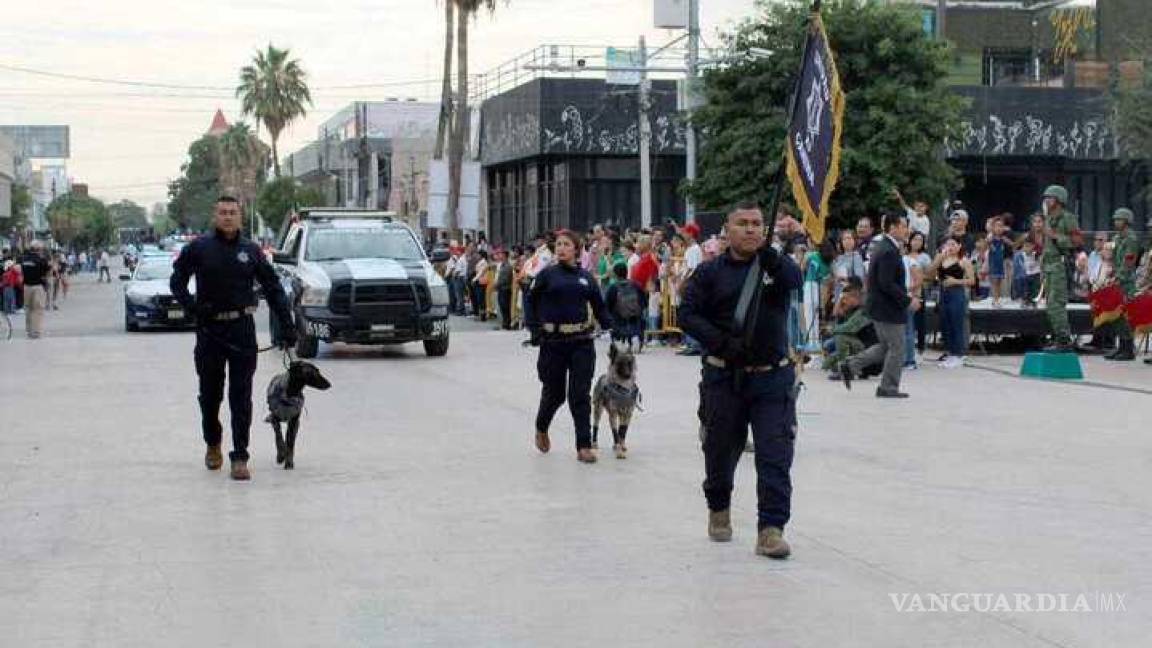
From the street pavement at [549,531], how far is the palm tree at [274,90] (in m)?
76.1

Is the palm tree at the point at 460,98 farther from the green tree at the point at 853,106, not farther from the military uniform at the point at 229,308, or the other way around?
the military uniform at the point at 229,308

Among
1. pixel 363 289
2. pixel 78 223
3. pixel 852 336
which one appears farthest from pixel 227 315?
pixel 78 223

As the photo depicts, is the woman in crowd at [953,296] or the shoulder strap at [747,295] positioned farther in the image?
the woman in crowd at [953,296]

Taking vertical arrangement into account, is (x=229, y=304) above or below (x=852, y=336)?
above

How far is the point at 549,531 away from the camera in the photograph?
9.80 m

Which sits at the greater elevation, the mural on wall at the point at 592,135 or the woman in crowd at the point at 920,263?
the mural on wall at the point at 592,135

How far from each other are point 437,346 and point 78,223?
13407 centimetres

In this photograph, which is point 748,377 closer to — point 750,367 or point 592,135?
point 750,367

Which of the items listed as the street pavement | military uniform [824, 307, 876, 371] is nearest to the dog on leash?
the street pavement

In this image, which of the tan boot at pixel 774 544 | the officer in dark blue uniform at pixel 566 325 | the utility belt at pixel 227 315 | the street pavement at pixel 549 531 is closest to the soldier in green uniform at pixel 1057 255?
the street pavement at pixel 549 531

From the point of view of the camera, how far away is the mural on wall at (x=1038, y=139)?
50781mm

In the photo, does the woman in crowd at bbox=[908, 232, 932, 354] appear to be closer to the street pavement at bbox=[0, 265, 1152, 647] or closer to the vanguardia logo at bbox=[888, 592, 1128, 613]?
the street pavement at bbox=[0, 265, 1152, 647]

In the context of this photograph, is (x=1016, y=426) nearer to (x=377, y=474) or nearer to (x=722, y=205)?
(x=377, y=474)

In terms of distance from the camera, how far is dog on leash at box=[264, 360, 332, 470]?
1252 cm
